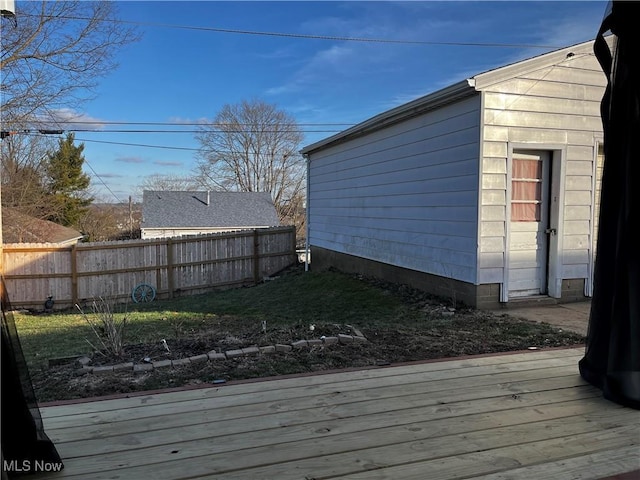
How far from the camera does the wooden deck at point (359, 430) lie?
1747 millimetres

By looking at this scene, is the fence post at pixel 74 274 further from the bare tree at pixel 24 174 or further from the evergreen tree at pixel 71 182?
the evergreen tree at pixel 71 182

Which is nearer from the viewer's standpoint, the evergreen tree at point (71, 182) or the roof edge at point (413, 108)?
the roof edge at point (413, 108)

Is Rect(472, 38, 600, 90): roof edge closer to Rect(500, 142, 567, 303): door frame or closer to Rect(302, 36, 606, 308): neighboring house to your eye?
Rect(302, 36, 606, 308): neighboring house

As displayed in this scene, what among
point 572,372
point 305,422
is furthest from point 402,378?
point 572,372

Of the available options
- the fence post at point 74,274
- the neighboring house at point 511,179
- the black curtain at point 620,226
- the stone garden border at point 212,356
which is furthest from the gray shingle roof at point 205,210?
the black curtain at point 620,226

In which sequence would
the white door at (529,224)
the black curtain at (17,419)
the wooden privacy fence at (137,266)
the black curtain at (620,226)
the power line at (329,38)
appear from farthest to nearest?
1. the power line at (329,38)
2. the wooden privacy fence at (137,266)
3. the white door at (529,224)
4. the black curtain at (620,226)
5. the black curtain at (17,419)

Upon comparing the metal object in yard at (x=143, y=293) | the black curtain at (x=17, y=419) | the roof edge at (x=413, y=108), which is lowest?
the metal object in yard at (x=143, y=293)

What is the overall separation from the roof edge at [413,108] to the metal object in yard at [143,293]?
20.0 ft

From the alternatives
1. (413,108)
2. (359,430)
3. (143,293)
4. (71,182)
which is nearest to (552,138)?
(413,108)

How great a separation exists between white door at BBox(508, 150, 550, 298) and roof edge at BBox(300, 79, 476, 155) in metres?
1.13

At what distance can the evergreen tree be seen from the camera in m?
24.5

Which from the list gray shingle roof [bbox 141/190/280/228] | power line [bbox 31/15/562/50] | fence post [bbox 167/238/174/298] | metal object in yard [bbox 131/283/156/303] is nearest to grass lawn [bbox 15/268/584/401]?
metal object in yard [bbox 131/283/156/303]

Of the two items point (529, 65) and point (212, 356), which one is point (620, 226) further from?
point (529, 65)

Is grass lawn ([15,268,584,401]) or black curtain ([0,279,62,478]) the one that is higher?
black curtain ([0,279,62,478])
